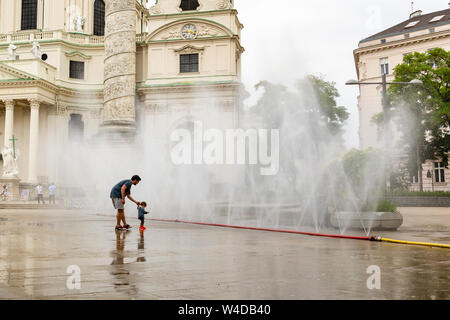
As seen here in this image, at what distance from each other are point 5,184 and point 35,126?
24.5 feet

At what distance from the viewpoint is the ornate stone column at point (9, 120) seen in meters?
41.3

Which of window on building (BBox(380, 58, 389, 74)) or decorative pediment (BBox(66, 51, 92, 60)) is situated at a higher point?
window on building (BBox(380, 58, 389, 74))

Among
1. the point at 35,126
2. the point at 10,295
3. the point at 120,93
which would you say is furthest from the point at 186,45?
the point at 10,295

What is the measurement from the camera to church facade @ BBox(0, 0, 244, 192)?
3869 centimetres

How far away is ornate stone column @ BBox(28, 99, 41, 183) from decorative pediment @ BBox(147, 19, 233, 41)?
39.6ft

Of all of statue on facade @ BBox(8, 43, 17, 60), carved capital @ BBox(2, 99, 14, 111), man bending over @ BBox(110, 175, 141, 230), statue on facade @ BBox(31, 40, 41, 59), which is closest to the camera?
man bending over @ BBox(110, 175, 141, 230)

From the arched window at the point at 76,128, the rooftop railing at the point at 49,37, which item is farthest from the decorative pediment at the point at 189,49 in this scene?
the arched window at the point at 76,128

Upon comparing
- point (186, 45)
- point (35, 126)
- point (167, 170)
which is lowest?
point (167, 170)

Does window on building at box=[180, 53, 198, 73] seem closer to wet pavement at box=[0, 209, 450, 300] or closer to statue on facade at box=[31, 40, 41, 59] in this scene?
statue on facade at box=[31, 40, 41, 59]

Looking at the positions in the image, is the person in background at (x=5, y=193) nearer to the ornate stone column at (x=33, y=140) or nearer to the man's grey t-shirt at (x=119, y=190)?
the ornate stone column at (x=33, y=140)

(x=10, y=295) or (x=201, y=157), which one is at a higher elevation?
(x=201, y=157)

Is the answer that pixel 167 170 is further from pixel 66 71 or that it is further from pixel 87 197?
pixel 66 71

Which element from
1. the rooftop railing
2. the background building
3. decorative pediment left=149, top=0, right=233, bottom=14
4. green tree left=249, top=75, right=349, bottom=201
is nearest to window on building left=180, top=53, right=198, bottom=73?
decorative pediment left=149, top=0, right=233, bottom=14

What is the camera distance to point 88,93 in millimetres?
46031
